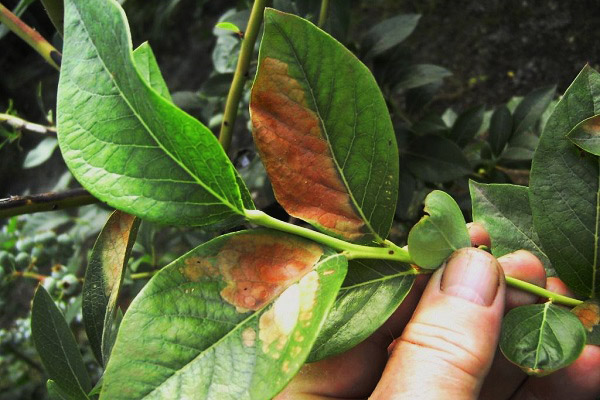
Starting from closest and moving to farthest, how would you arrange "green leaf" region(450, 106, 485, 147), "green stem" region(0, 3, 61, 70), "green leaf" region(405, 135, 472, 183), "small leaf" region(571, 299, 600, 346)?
1. "small leaf" region(571, 299, 600, 346)
2. "green stem" region(0, 3, 61, 70)
3. "green leaf" region(405, 135, 472, 183)
4. "green leaf" region(450, 106, 485, 147)

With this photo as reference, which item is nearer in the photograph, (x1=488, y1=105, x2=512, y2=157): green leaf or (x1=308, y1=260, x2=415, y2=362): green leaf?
(x1=308, y1=260, x2=415, y2=362): green leaf

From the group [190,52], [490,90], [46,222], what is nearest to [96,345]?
[46,222]

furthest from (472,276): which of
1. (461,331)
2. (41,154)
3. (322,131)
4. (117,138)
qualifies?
(41,154)

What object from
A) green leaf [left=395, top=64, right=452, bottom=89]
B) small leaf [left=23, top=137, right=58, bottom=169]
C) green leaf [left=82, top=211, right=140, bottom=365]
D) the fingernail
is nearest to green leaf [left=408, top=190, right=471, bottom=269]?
the fingernail

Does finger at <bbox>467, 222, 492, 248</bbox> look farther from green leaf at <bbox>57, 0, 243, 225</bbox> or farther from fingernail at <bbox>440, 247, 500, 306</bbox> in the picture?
green leaf at <bbox>57, 0, 243, 225</bbox>

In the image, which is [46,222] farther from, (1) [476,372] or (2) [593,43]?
(2) [593,43]

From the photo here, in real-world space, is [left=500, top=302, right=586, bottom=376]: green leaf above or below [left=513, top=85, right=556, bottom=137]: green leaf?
above
